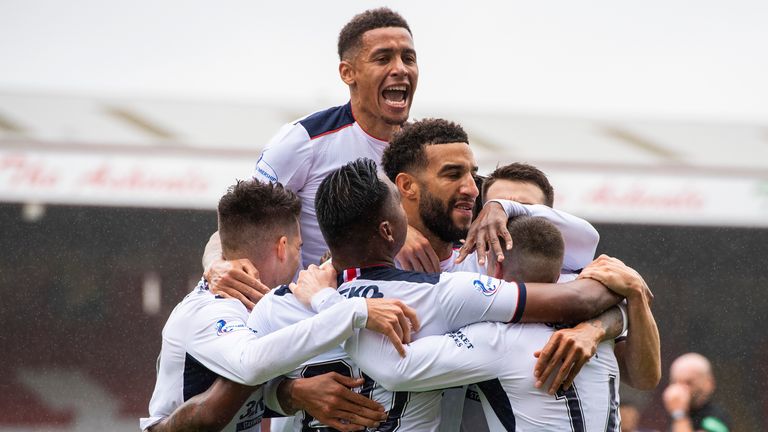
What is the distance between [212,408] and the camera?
3971 millimetres

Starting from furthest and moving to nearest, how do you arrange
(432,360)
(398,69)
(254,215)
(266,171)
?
(398,69) < (266,171) < (254,215) < (432,360)

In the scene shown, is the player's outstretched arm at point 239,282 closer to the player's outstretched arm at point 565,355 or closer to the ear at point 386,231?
the ear at point 386,231

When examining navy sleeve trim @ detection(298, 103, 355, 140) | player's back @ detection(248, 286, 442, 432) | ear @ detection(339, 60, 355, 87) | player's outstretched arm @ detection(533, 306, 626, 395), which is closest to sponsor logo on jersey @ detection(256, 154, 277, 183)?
navy sleeve trim @ detection(298, 103, 355, 140)

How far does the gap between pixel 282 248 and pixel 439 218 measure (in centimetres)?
65

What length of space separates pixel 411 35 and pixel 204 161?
36.5 ft

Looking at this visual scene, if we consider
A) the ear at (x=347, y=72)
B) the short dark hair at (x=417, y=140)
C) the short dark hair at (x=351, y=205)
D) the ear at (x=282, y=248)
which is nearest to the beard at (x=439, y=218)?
the short dark hair at (x=417, y=140)

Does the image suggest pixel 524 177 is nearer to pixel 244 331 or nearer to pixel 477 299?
pixel 477 299

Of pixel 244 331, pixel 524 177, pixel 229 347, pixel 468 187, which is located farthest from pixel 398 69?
pixel 229 347

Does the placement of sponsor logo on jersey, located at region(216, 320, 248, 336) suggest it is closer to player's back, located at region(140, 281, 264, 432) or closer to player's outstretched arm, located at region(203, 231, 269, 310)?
player's back, located at region(140, 281, 264, 432)

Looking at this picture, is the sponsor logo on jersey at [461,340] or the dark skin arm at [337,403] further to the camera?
the dark skin arm at [337,403]

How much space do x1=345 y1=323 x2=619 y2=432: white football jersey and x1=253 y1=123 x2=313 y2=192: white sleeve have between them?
162 centimetres

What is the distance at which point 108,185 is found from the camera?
52.7 feet

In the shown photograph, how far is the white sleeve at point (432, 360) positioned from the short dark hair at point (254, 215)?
810mm

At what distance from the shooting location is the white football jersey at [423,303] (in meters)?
3.63
